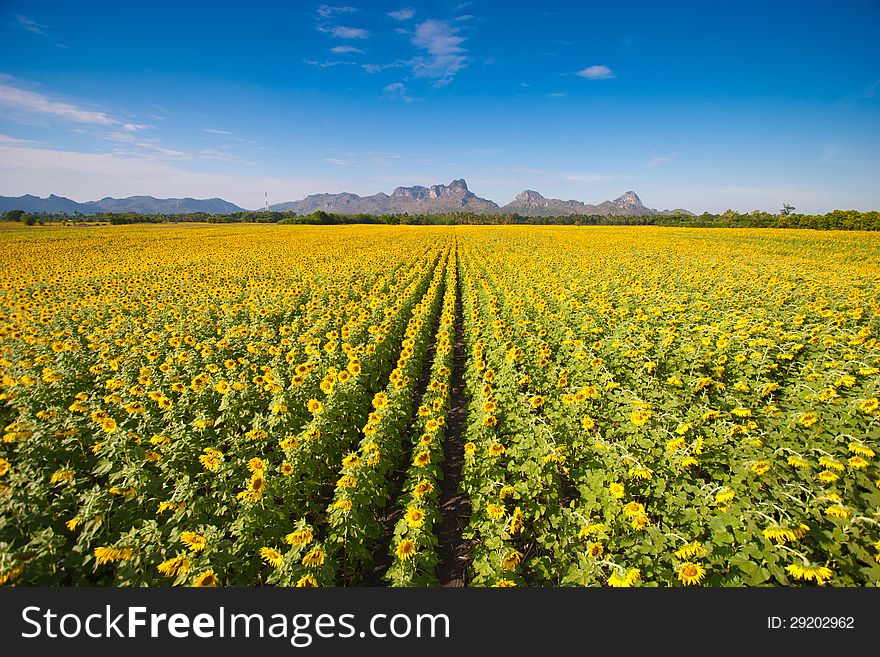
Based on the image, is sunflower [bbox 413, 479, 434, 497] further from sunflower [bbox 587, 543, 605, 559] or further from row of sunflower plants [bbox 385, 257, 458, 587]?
sunflower [bbox 587, 543, 605, 559]

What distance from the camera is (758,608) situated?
296 centimetres

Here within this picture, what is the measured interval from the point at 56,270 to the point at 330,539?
24.7 meters

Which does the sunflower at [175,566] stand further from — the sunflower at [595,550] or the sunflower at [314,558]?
the sunflower at [595,550]

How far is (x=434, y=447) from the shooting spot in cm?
507

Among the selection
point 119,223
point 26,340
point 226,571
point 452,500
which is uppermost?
point 119,223

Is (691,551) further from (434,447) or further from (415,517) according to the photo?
(434,447)

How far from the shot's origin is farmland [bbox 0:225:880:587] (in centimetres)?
329

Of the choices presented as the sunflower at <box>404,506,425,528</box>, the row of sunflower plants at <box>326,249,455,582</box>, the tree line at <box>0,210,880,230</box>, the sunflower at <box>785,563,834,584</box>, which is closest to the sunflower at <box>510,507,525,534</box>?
the sunflower at <box>404,506,425,528</box>

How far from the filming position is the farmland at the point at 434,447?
3295mm

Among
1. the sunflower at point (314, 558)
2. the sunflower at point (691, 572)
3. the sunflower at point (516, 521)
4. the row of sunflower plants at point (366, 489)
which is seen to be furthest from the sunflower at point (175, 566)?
the sunflower at point (691, 572)

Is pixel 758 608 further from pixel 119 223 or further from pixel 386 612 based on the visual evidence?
pixel 119 223

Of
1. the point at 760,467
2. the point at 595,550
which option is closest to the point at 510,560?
the point at 595,550

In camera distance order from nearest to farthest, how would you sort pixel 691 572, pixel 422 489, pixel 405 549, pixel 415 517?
1. pixel 691 572
2. pixel 405 549
3. pixel 415 517
4. pixel 422 489

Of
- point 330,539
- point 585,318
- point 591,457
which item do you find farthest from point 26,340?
point 585,318
